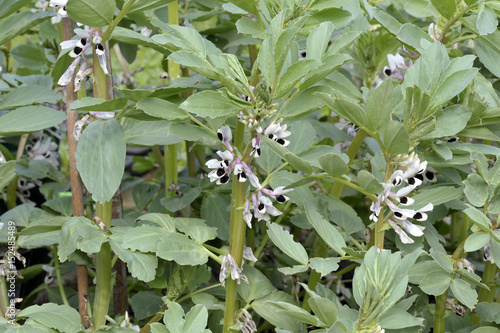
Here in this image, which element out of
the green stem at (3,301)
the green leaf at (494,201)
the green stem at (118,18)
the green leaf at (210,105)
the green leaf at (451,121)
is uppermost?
the green stem at (118,18)

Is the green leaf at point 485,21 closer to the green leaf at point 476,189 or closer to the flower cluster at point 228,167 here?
the green leaf at point 476,189

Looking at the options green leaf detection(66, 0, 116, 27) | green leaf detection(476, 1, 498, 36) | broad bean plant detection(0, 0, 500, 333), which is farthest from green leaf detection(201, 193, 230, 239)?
green leaf detection(476, 1, 498, 36)

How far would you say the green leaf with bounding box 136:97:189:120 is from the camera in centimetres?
77

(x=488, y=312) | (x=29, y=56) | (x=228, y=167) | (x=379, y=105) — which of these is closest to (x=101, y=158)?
(x=228, y=167)

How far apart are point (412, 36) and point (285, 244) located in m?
0.40

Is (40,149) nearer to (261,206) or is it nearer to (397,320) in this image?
(261,206)

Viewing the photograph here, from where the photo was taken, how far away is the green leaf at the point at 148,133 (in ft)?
2.89

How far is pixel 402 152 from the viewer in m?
0.69

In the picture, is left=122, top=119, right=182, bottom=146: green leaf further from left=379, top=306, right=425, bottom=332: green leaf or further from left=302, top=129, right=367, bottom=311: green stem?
left=379, top=306, right=425, bottom=332: green leaf

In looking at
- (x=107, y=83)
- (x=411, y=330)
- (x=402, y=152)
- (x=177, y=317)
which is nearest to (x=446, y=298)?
(x=411, y=330)

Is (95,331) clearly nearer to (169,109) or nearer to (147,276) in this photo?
(147,276)

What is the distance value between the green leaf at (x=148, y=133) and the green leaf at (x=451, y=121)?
39 cm

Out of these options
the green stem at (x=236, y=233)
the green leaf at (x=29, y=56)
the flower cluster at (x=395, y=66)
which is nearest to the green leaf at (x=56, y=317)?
the green stem at (x=236, y=233)

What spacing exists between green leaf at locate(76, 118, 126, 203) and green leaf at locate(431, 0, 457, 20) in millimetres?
522
